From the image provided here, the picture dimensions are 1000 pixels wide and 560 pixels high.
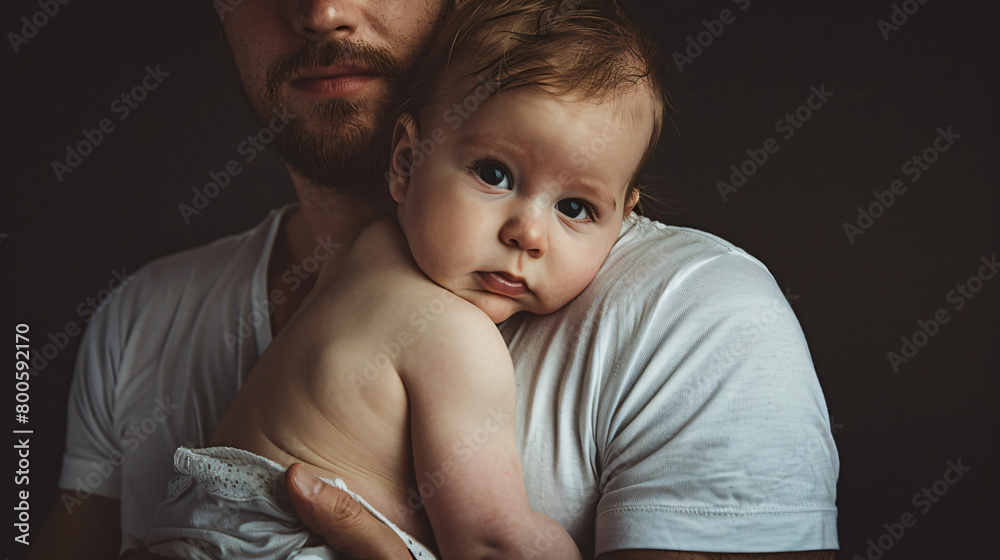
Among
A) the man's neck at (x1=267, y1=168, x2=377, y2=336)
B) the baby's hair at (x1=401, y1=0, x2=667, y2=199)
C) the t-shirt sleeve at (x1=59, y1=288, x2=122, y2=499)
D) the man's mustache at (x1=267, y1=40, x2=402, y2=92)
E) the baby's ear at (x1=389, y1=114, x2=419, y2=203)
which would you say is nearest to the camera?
the baby's hair at (x1=401, y1=0, x2=667, y2=199)

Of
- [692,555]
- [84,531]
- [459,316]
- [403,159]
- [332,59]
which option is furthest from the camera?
[84,531]

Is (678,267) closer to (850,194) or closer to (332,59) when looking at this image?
(332,59)

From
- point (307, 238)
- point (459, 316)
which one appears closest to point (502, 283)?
point (459, 316)

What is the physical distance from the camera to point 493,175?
101 centimetres

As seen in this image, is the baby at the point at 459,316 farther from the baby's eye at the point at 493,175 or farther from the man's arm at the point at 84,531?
the man's arm at the point at 84,531

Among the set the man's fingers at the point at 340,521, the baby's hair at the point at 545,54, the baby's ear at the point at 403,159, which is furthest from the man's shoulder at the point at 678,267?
the man's fingers at the point at 340,521

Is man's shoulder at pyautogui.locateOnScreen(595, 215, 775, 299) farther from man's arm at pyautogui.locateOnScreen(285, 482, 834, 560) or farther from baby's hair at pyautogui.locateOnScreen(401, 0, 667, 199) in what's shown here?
man's arm at pyautogui.locateOnScreen(285, 482, 834, 560)

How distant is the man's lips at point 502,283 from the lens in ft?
3.33

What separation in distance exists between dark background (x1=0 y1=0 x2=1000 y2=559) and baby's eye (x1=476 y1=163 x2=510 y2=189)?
0.42m

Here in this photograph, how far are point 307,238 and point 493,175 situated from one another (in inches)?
30.4

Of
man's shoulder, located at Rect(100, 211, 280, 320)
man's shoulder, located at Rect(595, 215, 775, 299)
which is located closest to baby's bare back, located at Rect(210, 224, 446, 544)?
man's shoulder, located at Rect(595, 215, 775, 299)

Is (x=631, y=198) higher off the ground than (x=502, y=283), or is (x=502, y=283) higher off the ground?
(x=631, y=198)

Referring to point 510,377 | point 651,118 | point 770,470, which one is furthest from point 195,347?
point 770,470

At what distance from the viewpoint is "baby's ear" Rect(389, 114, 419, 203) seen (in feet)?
3.65
